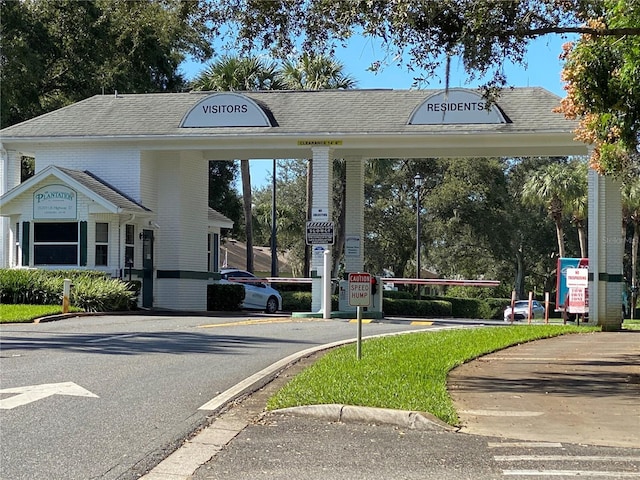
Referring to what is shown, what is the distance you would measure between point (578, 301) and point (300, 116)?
382 inches

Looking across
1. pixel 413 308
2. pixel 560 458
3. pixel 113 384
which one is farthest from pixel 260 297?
pixel 560 458

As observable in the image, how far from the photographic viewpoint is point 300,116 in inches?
1062

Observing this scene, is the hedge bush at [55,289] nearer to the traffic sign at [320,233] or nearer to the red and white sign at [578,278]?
the traffic sign at [320,233]

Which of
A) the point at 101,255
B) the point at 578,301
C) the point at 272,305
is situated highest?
the point at 101,255

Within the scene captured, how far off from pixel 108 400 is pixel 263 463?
124 inches

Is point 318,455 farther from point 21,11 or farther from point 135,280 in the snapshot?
point 21,11

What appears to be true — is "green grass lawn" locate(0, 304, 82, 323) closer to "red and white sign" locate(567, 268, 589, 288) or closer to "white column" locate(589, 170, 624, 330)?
"red and white sign" locate(567, 268, 589, 288)

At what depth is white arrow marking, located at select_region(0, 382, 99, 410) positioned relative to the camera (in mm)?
9540

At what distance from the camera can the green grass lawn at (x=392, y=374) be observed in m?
9.48

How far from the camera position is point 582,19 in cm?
1218

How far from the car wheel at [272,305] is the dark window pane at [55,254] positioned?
335 inches

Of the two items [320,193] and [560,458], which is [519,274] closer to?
[320,193]

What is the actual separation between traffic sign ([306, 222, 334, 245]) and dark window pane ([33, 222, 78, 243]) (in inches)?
286

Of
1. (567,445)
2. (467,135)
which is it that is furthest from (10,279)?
(567,445)
